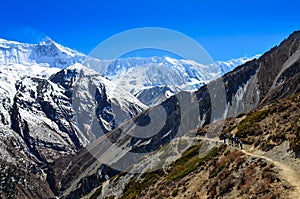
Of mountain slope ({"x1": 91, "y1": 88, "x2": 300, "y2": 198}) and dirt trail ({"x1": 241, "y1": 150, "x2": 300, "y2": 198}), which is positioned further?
mountain slope ({"x1": 91, "y1": 88, "x2": 300, "y2": 198})

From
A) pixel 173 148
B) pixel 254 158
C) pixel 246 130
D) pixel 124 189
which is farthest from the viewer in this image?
pixel 173 148

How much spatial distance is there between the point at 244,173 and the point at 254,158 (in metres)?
3.78

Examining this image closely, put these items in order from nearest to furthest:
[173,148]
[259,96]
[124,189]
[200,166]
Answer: [200,166] < [124,189] < [173,148] < [259,96]

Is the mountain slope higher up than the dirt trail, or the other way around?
the mountain slope

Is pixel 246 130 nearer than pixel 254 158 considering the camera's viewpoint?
No

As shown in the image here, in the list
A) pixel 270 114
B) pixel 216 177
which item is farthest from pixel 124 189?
pixel 216 177

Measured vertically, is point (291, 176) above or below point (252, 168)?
below

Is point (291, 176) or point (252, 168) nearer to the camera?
point (291, 176)

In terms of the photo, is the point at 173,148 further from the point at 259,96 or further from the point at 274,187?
the point at 259,96

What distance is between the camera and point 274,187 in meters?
25.1

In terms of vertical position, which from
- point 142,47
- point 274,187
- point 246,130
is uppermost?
point 142,47

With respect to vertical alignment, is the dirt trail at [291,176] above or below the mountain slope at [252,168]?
below

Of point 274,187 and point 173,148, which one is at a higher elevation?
point 173,148

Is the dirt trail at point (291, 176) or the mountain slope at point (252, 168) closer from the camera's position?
the dirt trail at point (291, 176)
